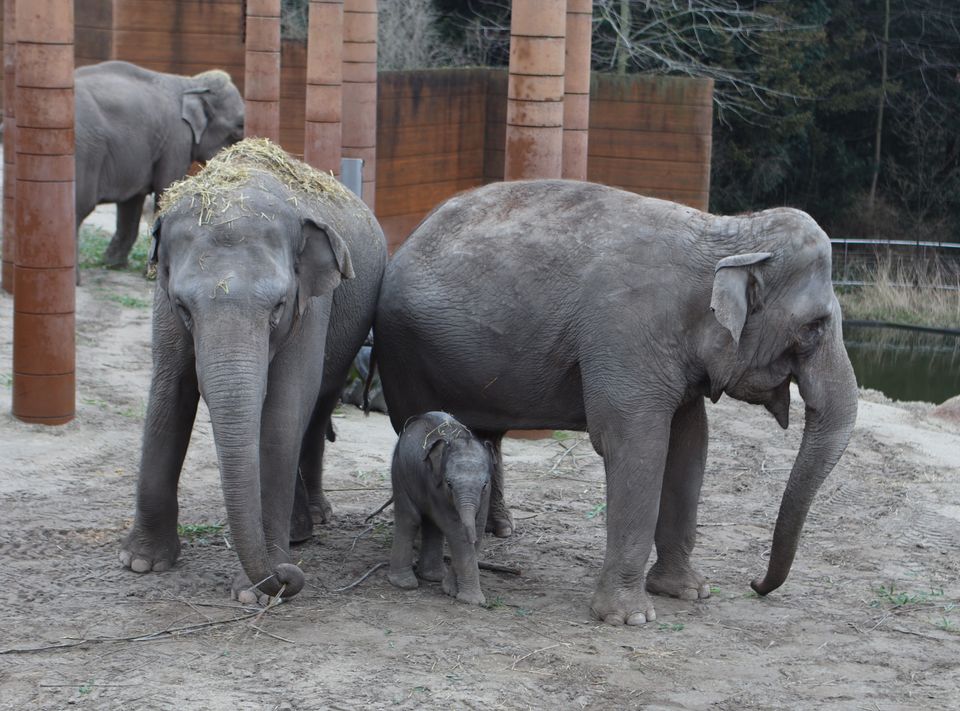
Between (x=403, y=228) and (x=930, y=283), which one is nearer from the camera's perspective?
(x=403, y=228)

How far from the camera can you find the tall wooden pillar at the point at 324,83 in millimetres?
10789

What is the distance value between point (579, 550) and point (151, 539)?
7.05 feet

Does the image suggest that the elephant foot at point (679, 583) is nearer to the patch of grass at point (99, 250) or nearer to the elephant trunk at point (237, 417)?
the elephant trunk at point (237, 417)

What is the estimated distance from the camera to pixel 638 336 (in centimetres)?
604

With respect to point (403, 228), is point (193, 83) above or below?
above

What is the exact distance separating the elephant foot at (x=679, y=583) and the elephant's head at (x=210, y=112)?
30.0 ft

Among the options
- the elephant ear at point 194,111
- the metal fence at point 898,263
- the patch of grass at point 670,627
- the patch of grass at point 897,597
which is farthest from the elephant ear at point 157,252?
the metal fence at point 898,263

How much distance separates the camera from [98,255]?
1488 cm

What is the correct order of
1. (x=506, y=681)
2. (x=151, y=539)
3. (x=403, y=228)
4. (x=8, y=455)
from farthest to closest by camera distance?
(x=403, y=228)
(x=8, y=455)
(x=151, y=539)
(x=506, y=681)

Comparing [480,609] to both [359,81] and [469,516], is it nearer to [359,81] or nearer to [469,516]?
[469,516]

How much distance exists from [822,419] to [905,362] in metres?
15.7

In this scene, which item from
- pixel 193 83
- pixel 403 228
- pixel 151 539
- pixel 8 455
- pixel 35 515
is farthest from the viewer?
pixel 403 228

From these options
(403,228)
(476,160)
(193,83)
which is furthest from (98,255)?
(476,160)

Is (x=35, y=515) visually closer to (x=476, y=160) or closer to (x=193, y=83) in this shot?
(x=193, y=83)
